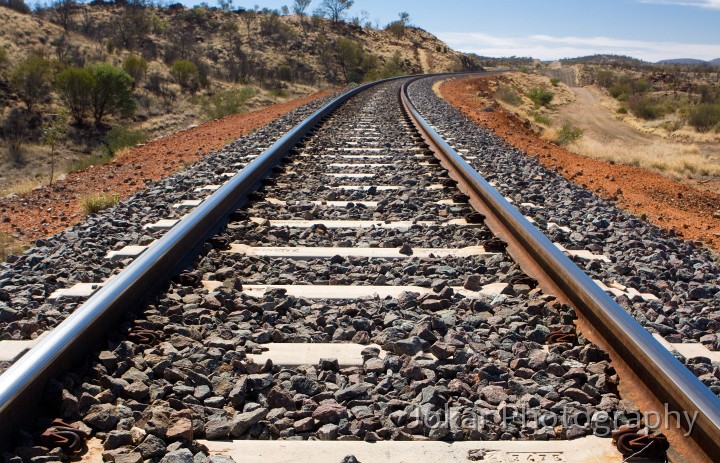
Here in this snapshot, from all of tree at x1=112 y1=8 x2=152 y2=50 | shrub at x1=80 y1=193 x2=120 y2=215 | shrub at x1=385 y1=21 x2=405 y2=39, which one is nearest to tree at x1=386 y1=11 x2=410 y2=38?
shrub at x1=385 y1=21 x2=405 y2=39

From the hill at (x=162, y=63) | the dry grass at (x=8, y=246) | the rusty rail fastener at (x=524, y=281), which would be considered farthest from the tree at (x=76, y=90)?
the rusty rail fastener at (x=524, y=281)

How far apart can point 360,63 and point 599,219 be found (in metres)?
58.8

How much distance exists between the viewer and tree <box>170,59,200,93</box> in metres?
42.1

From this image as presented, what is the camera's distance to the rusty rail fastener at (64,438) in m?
2.39

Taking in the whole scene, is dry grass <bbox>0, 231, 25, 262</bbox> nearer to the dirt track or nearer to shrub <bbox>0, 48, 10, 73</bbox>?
shrub <bbox>0, 48, 10, 73</bbox>

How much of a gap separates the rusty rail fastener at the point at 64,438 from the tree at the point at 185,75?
41.3 metres

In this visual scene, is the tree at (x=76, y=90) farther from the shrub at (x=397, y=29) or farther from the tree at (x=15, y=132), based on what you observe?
the shrub at (x=397, y=29)

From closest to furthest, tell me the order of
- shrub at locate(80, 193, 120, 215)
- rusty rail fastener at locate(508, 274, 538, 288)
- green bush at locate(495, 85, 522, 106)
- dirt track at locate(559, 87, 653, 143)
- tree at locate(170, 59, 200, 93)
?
rusty rail fastener at locate(508, 274, 538, 288) < shrub at locate(80, 193, 120, 215) < dirt track at locate(559, 87, 653, 143) < green bush at locate(495, 85, 522, 106) < tree at locate(170, 59, 200, 93)

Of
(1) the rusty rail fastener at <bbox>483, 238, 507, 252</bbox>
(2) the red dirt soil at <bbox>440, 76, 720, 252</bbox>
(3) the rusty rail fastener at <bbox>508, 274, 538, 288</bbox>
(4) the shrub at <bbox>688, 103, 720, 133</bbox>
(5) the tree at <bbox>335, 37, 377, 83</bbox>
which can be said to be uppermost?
(5) the tree at <bbox>335, 37, 377, 83</bbox>

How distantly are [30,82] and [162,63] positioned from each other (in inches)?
691

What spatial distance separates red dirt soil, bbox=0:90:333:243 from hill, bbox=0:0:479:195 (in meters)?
2.49

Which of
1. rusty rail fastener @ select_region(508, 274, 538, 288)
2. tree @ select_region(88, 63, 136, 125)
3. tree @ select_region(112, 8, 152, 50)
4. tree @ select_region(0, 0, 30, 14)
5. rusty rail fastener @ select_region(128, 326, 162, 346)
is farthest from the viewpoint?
tree @ select_region(112, 8, 152, 50)

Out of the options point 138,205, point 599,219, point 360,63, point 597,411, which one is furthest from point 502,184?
point 360,63

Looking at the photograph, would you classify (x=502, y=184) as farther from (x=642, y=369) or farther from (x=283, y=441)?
(x=283, y=441)
